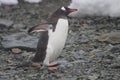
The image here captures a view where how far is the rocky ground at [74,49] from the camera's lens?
5465 millimetres

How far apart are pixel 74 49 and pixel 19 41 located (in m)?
0.87

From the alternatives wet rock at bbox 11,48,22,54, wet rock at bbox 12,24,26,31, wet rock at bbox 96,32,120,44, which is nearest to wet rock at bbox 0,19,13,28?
wet rock at bbox 12,24,26,31

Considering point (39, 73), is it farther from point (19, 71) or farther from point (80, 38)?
point (80, 38)

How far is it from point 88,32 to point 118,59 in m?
1.81

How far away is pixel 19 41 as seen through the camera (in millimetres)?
7066

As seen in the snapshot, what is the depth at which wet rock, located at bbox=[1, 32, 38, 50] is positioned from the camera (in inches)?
265

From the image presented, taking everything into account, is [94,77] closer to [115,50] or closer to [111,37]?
[115,50]

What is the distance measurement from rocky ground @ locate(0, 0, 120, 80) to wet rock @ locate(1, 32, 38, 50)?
6 cm

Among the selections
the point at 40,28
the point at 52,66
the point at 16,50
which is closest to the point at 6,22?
the point at 16,50

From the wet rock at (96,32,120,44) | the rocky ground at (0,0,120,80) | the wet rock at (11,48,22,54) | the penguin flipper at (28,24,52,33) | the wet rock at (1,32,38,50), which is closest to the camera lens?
the penguin flipper at (28,24,52,33)

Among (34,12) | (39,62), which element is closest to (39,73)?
(39,62)

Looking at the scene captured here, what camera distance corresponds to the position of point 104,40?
6.98 m

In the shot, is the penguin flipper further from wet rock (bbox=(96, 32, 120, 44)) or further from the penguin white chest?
wet rock (bbox=(96, 32, 120, 44))

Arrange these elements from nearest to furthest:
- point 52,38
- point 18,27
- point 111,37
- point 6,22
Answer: point 52,38 → point 111,37 → point 18,27 → point 6,22
